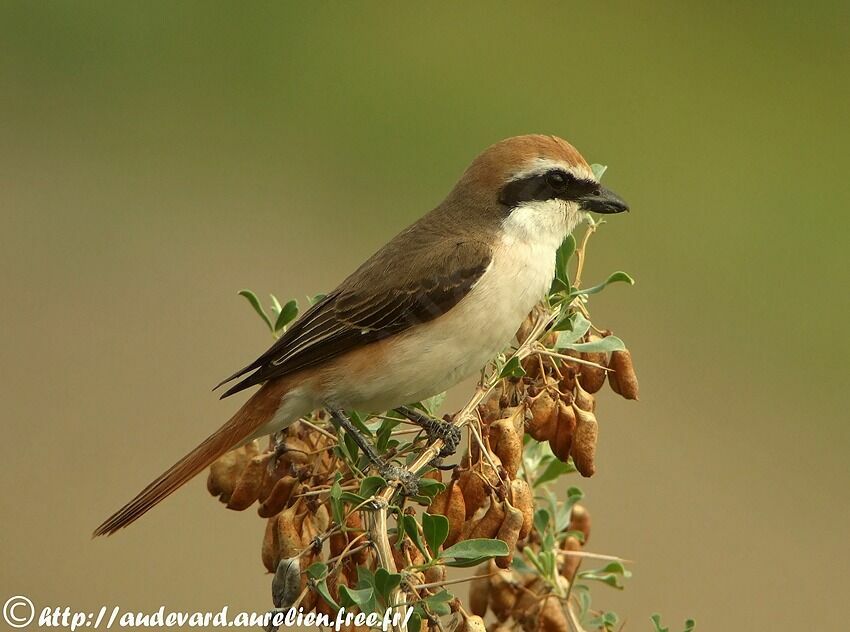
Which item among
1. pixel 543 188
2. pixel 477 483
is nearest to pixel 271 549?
pixel 477 483

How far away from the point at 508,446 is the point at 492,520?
0.57 feet

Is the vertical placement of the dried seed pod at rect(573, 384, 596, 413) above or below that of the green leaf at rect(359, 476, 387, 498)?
below

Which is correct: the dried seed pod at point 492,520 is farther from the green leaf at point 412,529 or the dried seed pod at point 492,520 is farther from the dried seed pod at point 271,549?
the dried seed pod at point 271,549

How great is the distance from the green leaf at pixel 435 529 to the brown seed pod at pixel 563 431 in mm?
486

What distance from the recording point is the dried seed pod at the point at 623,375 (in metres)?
3.14

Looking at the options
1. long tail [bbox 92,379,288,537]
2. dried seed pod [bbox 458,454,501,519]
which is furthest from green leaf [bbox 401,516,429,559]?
long tail [bbox 92,379,288,537]

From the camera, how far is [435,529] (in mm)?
2605

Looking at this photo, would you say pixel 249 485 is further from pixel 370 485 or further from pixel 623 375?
pixel 623 375

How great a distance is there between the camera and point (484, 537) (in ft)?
9.13

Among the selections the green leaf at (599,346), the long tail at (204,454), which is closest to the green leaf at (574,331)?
the green leaf at (599,346)

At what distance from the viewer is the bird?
3678mm

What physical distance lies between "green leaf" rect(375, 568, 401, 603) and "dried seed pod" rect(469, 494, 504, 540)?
1.15 ft

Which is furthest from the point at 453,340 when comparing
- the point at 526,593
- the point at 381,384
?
the point at 526,593

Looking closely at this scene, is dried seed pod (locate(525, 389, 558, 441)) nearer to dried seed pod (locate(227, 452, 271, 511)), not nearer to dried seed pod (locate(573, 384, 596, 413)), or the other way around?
dried seed pod (locate(573, 384, 596, 413))
